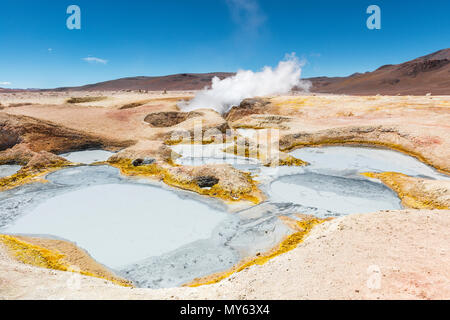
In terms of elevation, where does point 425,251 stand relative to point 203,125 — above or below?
below

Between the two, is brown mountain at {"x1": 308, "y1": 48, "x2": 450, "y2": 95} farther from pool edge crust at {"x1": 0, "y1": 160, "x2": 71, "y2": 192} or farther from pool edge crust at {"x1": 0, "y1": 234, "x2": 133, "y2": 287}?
pool edge crust at {"x1": 0, "y1": 234, "x2": 133, "y2": 287}

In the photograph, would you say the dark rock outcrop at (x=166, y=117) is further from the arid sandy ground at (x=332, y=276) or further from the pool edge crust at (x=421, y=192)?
the arid sandy ground at (x=332, y=276)

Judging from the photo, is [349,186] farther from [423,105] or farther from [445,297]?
[423,105]

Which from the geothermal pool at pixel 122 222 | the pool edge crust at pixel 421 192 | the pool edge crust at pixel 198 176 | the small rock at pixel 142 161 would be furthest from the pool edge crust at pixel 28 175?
the pool edge crust at pixel 421 192

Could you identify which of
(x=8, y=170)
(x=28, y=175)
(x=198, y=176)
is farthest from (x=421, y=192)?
(x=8, y=170)

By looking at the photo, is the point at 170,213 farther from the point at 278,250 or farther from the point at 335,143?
the point at 335,143

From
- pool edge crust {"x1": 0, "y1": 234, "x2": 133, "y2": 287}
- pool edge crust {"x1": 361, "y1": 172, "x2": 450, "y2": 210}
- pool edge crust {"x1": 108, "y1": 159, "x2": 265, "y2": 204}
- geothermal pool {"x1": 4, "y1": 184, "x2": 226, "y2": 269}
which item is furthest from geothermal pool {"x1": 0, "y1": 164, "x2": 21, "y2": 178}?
pool edge crust {"x1": 361, "y1": 172, "x2": 450, "y2": 210}
